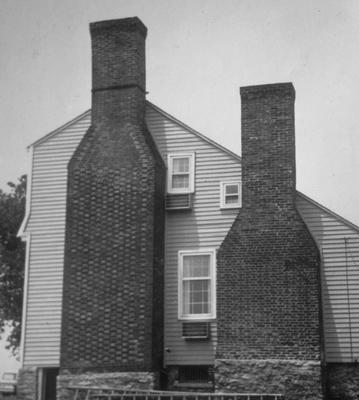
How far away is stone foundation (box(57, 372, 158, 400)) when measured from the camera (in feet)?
63.3

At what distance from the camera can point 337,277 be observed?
20.2 m

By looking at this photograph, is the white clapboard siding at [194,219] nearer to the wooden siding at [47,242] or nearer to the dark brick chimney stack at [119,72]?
the dark brick chimney stack at [119,72]

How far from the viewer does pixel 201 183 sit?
21.2 m

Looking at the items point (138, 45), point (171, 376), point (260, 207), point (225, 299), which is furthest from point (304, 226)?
point (138, 45)

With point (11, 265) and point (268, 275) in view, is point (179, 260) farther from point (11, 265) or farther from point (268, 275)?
point (11, 265)

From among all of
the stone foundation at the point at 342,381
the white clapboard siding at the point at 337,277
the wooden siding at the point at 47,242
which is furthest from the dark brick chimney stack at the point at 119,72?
the stone foundation at the point at 342,381

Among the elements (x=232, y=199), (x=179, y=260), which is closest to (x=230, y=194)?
(x=232, y=199)

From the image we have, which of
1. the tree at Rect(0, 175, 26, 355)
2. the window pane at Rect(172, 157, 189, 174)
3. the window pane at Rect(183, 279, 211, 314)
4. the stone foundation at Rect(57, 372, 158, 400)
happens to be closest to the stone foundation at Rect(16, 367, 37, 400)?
the stone foundation at Rect(57, 372, 158, 400)

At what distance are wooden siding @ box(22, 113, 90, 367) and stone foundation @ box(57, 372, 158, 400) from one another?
143 centimetres

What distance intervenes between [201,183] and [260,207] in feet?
6.41

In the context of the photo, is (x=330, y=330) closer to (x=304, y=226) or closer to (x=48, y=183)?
(x=304, y=226)

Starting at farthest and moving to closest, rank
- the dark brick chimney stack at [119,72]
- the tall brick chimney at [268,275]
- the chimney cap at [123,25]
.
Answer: the chimney cap at [123,25] < the dark brick chimney stack at [119,72] < the tall brick chimney at [268,275]

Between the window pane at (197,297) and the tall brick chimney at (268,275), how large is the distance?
0.73 metres

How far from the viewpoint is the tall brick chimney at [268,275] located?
61.7ft
